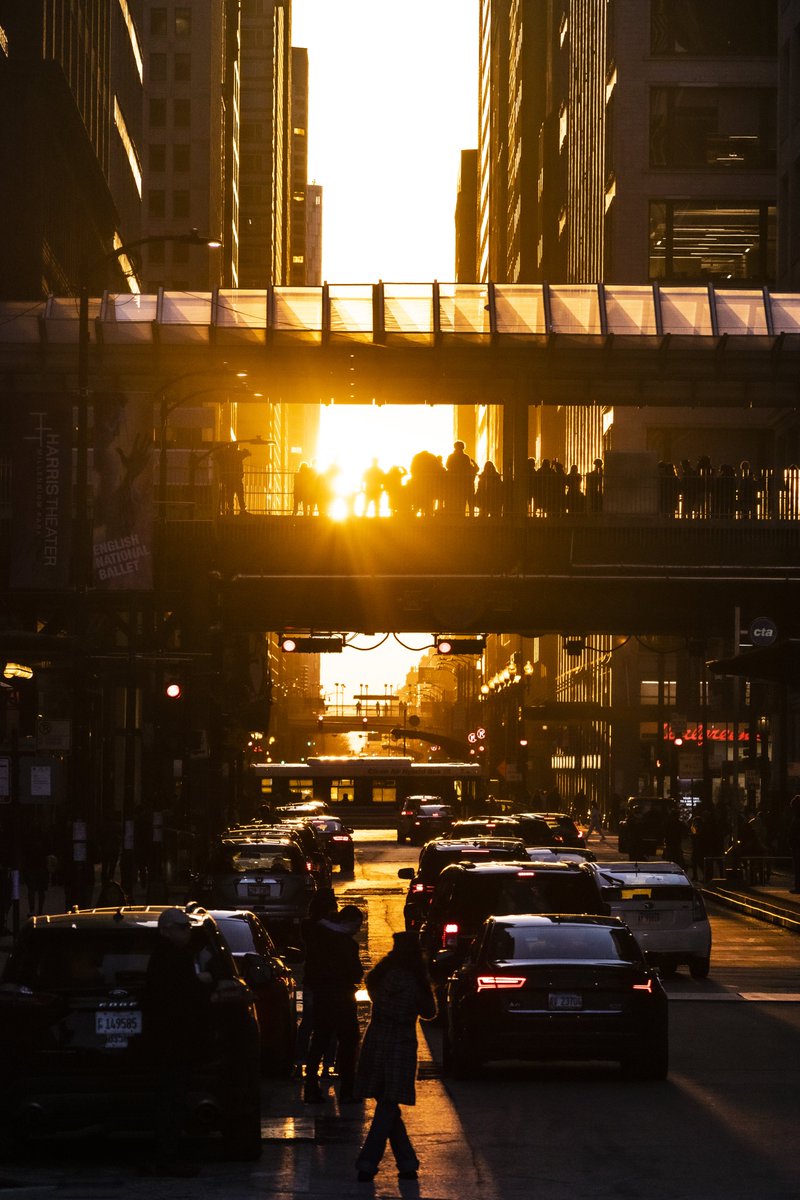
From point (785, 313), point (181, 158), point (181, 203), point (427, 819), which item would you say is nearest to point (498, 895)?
point (785, 313)

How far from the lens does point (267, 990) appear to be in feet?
59.4

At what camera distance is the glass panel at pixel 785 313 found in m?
52.3

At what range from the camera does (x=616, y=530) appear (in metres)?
47.9

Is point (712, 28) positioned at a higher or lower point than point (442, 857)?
higher

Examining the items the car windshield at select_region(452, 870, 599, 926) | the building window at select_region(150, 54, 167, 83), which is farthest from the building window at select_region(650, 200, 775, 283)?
the car windshield at select_region(452, 870, 599, 926)

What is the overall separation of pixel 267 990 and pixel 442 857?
43.6 feet

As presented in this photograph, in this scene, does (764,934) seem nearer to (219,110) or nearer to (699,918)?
(699,918)

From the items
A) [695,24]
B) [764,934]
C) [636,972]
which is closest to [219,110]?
[695,24]

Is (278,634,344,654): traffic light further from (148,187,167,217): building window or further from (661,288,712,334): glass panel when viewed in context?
(148,187,167,217): building window

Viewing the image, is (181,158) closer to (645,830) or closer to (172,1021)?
(645,830)

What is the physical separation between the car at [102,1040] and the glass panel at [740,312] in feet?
133

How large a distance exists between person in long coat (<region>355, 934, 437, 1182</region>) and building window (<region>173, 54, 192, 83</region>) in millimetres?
145563

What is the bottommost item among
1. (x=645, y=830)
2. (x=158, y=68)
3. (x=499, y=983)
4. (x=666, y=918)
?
(x=645, y=830)

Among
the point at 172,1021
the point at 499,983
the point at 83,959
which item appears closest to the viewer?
the point at 172,1021
